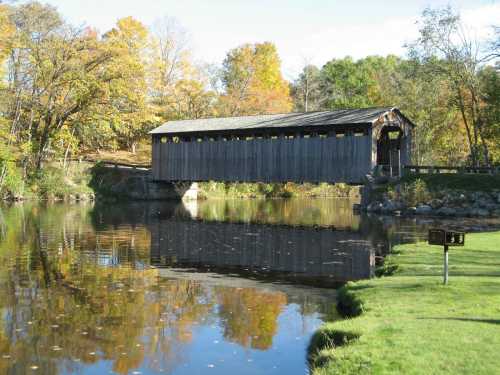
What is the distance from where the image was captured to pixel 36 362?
862cm

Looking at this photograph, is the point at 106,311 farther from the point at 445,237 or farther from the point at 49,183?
the point at 49,183

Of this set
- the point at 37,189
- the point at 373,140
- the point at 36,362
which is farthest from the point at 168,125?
the point at 36,362

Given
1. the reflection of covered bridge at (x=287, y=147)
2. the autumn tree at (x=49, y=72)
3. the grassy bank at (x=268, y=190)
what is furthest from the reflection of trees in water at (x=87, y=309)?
the grassy bank at (x=268, y=190)

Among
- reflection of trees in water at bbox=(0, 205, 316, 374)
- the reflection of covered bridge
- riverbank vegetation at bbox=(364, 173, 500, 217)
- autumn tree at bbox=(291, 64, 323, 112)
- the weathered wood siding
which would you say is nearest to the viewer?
reflection of trees in water at bbox=(0, 205, 316, 374)

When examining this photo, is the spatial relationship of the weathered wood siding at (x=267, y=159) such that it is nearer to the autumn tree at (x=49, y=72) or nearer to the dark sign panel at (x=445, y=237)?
the autumn tree at (x=49, y=72)

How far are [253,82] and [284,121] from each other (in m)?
30.0

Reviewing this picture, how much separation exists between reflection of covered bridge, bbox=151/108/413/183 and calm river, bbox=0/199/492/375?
Answer: 1300 centimetres

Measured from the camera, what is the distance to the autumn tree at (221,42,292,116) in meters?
66.2

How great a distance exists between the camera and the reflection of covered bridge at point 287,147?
40.1 m

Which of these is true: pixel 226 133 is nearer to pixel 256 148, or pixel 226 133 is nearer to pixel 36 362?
pixel 256 148

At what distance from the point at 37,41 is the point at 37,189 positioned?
1139cm

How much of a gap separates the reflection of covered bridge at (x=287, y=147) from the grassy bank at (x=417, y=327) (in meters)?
25.7

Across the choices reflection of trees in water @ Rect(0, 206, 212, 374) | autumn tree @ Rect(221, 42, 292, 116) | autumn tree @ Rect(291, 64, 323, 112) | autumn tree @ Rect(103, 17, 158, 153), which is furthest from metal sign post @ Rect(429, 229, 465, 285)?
autumn tree @ Rect(291, 64, 323, 112)

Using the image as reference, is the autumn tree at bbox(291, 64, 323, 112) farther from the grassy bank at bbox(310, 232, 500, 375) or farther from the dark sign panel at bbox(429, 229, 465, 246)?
the dark sign panel at bbox(429, 229, 465, 246)
